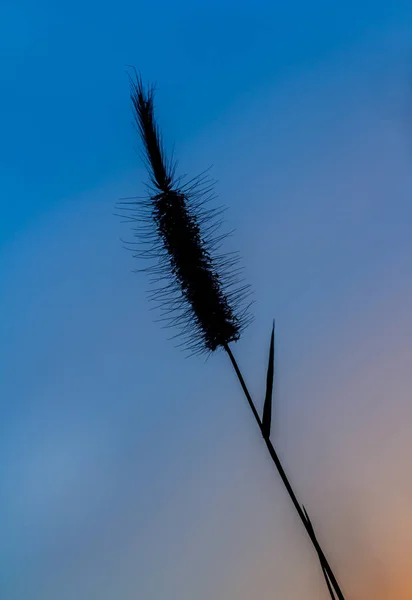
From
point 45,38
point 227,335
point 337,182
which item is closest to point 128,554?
point 227,335

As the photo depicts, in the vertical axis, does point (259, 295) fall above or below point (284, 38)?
below

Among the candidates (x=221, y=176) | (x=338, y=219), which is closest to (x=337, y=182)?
(x=338, y=219)

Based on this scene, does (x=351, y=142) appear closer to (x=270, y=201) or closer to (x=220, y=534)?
(x=270, y=201)

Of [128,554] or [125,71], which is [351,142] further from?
[128,554]

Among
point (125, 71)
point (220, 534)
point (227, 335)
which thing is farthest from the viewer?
point (125, 71)

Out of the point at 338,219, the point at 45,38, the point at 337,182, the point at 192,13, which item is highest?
the point at 45,38

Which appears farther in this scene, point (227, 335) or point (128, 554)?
point (128, 554)

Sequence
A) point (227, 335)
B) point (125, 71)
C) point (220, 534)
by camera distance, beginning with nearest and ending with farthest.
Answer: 1. point (227, 335)
2. point (220, 534)
3. point (125, 71)
